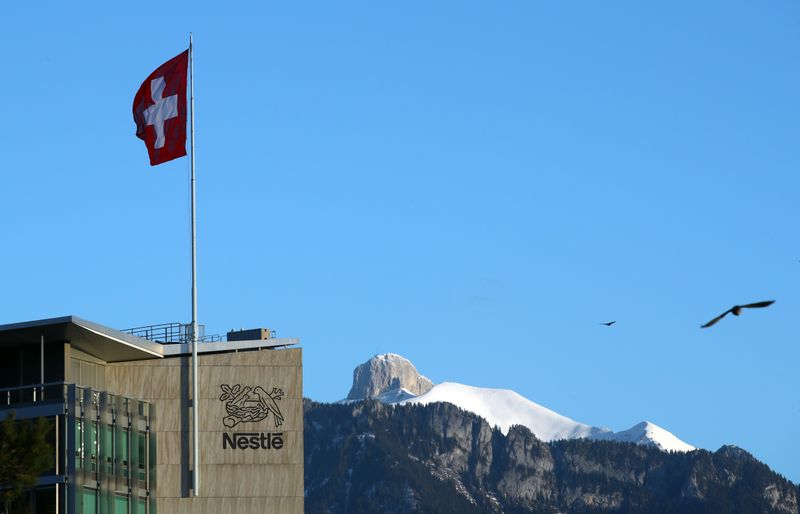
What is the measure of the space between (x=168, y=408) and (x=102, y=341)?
26.6 feet

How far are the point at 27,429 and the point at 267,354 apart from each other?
43.4 meters

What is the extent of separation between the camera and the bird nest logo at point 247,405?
113625 mm

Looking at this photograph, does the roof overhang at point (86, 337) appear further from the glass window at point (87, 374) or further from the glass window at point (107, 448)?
the glass window at point (107, 448)

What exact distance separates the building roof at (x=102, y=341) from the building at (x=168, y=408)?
66mm

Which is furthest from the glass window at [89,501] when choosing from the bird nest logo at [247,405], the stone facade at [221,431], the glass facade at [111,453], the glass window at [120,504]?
the bird nest logo at [247,405]

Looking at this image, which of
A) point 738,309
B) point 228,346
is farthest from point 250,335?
point 738,309

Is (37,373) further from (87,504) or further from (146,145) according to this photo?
(146,145)

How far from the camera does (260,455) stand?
114 m

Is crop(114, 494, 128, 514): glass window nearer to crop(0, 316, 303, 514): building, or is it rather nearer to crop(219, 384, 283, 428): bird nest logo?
crop(0, 316, 303, 514): building

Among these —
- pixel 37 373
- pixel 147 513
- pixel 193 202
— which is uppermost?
pixel 193 202

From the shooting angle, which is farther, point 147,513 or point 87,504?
point 147,513

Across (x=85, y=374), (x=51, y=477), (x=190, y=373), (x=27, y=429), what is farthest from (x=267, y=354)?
(x=27, y=429)

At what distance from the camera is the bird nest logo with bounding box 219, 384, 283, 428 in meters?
114

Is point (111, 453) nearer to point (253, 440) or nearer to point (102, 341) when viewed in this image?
point (102, 341)
